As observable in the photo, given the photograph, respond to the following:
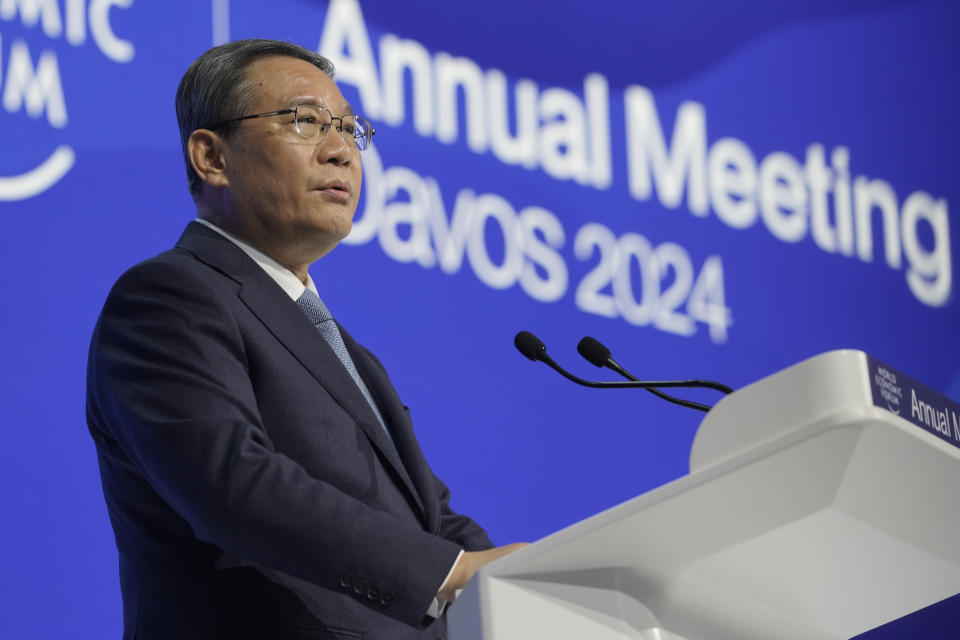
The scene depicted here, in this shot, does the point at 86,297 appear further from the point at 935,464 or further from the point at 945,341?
the point at 945,341

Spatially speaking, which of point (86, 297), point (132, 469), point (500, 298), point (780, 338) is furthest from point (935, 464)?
point (780, 338)

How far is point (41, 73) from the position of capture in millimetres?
2490

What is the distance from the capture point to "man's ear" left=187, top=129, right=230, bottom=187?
2174mm

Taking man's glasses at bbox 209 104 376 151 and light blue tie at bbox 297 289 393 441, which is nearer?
light blue tie at bbox 297 289 393 441

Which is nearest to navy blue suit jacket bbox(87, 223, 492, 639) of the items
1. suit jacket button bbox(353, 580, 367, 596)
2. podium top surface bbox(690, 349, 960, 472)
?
suit jacket button bbox(353, 580, 367, 596)

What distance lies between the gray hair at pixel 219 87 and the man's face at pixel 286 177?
0.7 inches

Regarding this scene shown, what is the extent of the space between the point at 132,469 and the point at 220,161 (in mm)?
649

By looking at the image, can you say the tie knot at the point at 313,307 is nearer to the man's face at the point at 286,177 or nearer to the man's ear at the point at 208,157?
the man's face at the point at 286,177

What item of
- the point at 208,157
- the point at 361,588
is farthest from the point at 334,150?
the point at 361,588

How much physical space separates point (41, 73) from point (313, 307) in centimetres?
85

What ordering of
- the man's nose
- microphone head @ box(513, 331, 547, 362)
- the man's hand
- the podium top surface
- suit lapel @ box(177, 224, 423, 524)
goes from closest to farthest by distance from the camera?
the podium top surface → the man's hand → suit lapel @ box(177, 224, 423, 524) → microphone head @ box(513, 331, 547, 362) → the man's nose

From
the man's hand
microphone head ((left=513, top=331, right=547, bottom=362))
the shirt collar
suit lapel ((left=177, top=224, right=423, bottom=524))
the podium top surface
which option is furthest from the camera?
the shirt collar

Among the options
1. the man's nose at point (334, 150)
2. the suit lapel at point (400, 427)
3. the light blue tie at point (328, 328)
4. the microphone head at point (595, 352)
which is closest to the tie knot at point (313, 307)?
the light blue tie at point (328, 328)

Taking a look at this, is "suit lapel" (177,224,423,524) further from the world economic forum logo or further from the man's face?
the world economic forum logo
